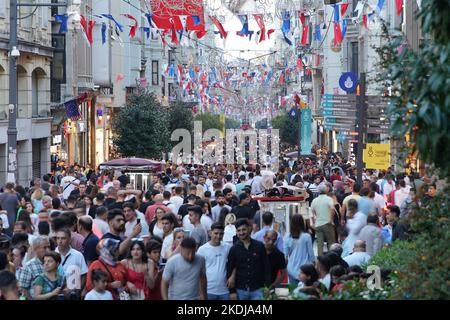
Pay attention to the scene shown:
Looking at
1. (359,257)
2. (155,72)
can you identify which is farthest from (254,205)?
(155,72)

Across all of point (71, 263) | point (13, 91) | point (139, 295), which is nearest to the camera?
point (139, 295)

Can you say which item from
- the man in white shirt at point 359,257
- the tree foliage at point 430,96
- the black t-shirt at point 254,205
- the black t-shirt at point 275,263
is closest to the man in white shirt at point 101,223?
the black t-shirt at point 275,263

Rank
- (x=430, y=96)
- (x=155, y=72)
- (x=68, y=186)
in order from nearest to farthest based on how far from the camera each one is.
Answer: (x=430, y=96), (x=68, y=186), (x=155, y=72)

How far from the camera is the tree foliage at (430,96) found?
687 cm

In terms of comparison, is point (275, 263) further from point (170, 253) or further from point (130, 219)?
point (130, 219)

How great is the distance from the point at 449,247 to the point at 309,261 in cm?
619

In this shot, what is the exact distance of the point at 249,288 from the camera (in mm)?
12828

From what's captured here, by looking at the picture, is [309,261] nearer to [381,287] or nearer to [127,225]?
[127,225]

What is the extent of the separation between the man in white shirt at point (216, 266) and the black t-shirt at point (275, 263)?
85 centimetres

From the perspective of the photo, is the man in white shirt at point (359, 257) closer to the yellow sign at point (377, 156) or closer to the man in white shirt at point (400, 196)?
the man in white shirt at point (400, 196)

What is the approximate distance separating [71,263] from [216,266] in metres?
1.65

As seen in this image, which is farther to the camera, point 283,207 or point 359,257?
point 283,207

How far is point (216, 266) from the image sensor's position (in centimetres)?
1302

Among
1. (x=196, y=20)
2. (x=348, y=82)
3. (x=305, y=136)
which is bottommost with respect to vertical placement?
(x=305, y=136)
